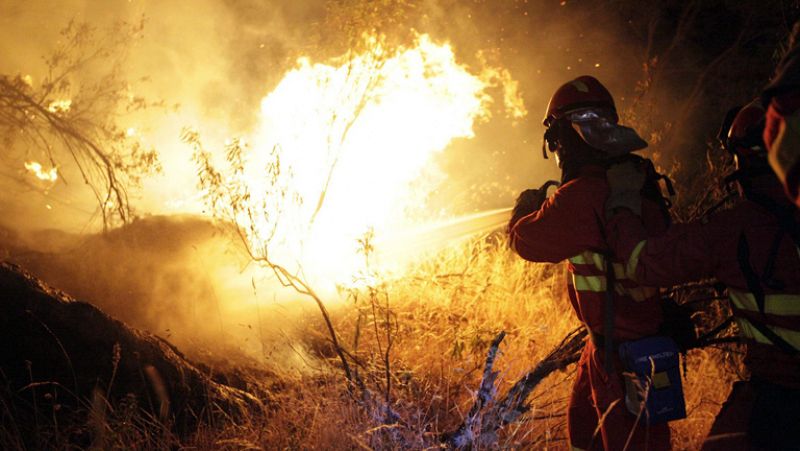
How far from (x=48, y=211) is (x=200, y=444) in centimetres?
A: 1117

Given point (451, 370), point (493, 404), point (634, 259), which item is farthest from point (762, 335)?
point (451, 370)

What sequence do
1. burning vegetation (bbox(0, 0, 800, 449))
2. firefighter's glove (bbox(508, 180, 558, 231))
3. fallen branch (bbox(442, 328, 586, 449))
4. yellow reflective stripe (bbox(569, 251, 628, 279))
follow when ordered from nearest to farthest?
yellow reflective stripe (bbox(569, 251, 628, 279)) → firefighter's glove (bbox(508, 180, 558, 231)) → fallen branch (bbox(442, 328, 586, 449)) → burning vegetation (bbox(0, 0, 800, 449))

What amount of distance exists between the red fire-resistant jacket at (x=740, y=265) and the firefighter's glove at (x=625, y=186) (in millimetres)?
185

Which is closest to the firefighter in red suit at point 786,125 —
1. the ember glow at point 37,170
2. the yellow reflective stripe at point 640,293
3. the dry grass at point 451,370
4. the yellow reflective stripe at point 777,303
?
the yellow reflective stripe at point 777,303

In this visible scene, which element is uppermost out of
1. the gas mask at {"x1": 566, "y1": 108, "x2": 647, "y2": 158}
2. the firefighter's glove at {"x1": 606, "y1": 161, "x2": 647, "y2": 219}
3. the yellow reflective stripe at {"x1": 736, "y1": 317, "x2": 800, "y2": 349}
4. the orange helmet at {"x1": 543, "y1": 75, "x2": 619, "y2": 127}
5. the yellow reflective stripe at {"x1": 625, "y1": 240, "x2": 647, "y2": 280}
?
the orange helmet at {"x1": 543, "y1": 75, "x2": 619, "y2": 127}

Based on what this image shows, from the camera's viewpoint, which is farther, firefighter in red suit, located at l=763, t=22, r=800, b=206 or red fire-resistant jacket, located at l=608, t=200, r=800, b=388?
red fire-resistant jacket, located at l=608, t=200, r=800, b=388

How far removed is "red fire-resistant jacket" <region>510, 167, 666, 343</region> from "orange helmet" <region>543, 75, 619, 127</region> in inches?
14.6

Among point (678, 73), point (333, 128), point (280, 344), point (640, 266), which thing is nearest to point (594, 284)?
point (640, 266)

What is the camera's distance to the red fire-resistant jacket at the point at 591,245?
2.05m

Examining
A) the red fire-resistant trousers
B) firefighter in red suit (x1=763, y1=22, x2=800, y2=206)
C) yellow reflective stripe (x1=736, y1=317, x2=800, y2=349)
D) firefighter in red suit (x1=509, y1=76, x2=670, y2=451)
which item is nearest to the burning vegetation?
the red fire-resistant trousers

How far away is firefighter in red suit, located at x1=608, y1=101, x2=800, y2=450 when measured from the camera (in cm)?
151

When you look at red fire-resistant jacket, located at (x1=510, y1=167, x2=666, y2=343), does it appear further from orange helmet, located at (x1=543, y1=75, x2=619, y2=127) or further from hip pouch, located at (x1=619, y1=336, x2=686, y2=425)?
orange helmet, located at (x1=543, y1=75, x2=619, y2=127)

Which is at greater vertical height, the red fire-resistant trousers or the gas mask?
the gas mask

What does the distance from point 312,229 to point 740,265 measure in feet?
23.6
